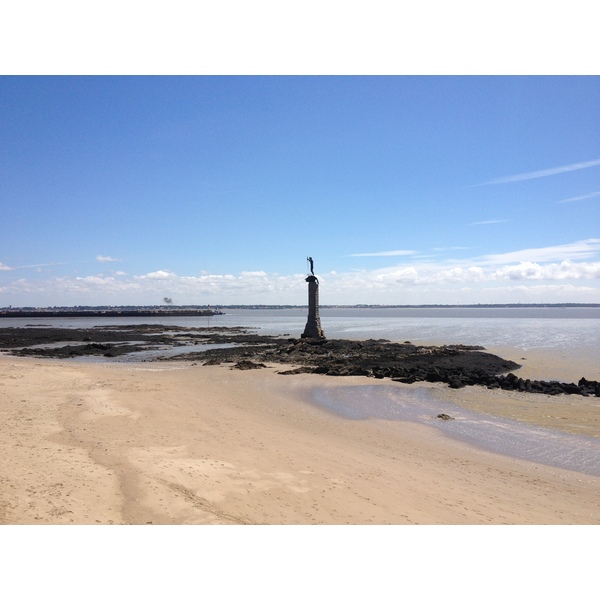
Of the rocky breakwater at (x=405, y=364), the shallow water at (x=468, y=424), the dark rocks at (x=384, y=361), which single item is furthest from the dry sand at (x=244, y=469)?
the dark rocks at (x=384, y=361)

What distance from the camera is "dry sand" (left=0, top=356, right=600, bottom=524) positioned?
17.6 feet

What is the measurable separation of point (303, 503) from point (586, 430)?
9.74 meters

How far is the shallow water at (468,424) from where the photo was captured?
962 centimetres

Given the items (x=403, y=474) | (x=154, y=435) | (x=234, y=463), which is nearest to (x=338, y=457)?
(x=403, y=474)

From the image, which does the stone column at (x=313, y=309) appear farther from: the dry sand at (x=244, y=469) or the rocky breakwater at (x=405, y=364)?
the dry sand at (x=244, y=469)

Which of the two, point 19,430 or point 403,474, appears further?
point 19,430

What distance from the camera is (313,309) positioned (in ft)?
107

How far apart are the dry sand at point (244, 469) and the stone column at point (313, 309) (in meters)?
18.9

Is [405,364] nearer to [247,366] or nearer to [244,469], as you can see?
[247,366]

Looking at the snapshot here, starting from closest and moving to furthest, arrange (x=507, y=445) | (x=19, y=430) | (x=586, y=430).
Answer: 1. (x=19, y=430)
2. (x=507, y=445)
3. (x=586, y=430)

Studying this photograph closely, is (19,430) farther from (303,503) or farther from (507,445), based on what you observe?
(507,445)

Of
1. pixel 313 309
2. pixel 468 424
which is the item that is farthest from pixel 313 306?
pixel 468 424
